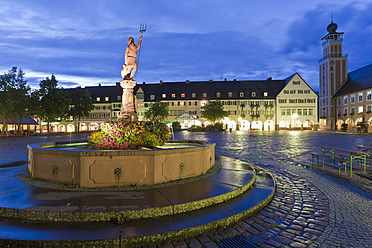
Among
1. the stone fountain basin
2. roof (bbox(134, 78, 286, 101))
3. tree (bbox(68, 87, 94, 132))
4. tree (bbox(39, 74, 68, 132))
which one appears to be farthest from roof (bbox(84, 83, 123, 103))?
the stone fountain basin

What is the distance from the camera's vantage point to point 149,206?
3.91m

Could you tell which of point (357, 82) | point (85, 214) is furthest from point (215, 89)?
point (85, 214)

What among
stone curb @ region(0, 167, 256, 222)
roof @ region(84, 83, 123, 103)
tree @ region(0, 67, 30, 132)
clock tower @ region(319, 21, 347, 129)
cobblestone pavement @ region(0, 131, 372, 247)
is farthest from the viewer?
roof @ region(84, 83, 123, 103)

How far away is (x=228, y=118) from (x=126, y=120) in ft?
179

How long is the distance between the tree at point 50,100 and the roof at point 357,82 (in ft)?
208

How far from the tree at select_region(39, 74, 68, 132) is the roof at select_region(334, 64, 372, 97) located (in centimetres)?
6339

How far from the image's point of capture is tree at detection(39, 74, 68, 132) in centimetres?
3884

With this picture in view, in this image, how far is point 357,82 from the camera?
52688mm

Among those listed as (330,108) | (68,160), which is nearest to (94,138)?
(68,160)

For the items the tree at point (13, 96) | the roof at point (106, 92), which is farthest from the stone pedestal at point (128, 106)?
the roof at point (106, 92)

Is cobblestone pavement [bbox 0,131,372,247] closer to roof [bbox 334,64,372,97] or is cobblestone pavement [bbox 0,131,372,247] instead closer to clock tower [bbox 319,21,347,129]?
roof [bbox 334,64,372,97]

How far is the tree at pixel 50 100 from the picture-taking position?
38.8 m

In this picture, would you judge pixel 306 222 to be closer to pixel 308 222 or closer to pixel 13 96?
pixel 308 222

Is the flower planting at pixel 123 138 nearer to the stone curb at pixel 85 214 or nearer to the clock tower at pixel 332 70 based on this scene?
the stone curb at pixel 85 214
